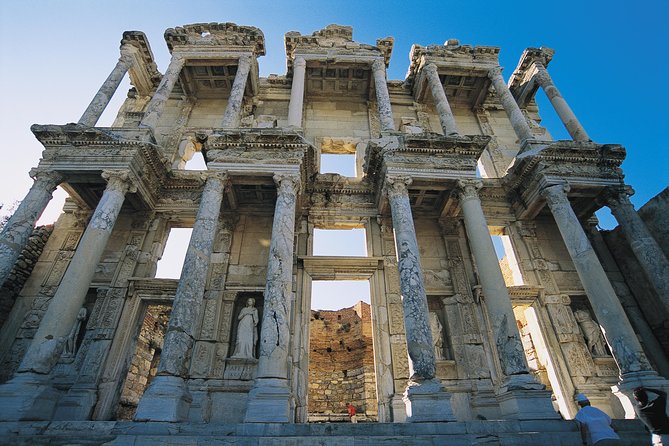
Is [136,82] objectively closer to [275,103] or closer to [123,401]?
[275,103]

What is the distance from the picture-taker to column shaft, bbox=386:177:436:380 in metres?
8.01

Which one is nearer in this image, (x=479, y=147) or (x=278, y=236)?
(x=278, y=236)

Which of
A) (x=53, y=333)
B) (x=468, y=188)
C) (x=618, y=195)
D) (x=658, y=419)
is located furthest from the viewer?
(x=618, y=195)

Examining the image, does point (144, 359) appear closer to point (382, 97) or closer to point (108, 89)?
point (108, 89)

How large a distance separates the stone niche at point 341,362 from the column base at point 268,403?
9.51 metres

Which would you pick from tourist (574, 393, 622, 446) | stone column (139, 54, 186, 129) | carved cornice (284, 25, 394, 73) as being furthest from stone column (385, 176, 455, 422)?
stone column (139, 54, 186, 129)

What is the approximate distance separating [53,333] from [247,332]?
443 cm

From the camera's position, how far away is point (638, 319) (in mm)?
10898

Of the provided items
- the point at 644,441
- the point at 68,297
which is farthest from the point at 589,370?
the point at 68,297

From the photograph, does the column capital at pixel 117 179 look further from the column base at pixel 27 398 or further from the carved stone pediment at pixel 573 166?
the carved stone pediment at pixel 573 166

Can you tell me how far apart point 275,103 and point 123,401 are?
41.0 ft

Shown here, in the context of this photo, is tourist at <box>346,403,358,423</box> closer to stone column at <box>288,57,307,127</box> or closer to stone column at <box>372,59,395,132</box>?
stone column at <box>372,59,395,132</box>

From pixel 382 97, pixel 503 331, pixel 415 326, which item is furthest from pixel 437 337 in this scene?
pixel 382 97

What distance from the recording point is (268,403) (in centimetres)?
722
